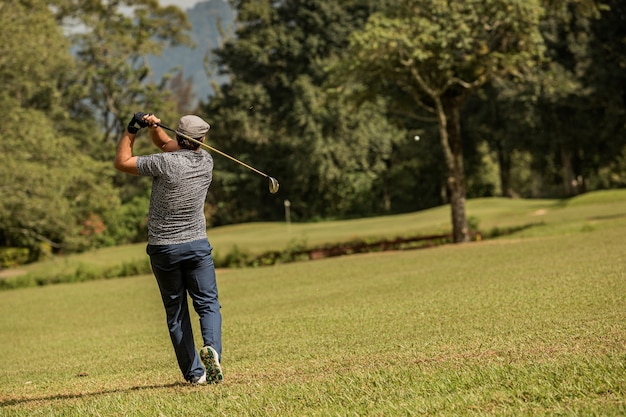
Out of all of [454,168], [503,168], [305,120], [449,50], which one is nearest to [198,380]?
[449,50]

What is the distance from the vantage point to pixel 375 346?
8.98 meters

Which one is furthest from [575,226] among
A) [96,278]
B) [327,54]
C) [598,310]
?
[327,54]

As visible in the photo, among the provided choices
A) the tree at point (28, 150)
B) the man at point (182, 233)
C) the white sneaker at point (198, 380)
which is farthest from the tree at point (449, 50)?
the white sneaker at point (198, 380)

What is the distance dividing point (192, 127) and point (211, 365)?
1995mm

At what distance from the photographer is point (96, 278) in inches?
1270

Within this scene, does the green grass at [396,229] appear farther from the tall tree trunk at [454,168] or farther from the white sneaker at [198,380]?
the white sneaker at [198,380]

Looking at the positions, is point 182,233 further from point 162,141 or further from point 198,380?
point 198,380

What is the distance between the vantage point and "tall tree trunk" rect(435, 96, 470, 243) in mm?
28766

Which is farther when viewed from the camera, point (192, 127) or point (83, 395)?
point (83, 395)

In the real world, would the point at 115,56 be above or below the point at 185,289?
above

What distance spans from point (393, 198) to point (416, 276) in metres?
43.5

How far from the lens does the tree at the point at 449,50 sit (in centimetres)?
2655

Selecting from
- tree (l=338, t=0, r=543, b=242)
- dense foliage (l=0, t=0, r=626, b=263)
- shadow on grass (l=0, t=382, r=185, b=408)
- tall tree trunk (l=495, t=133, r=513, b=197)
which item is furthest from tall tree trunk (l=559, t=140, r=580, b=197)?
shadow on grass (l=0, t=382, r=185, b=408)

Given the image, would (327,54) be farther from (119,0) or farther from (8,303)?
(8,303)
